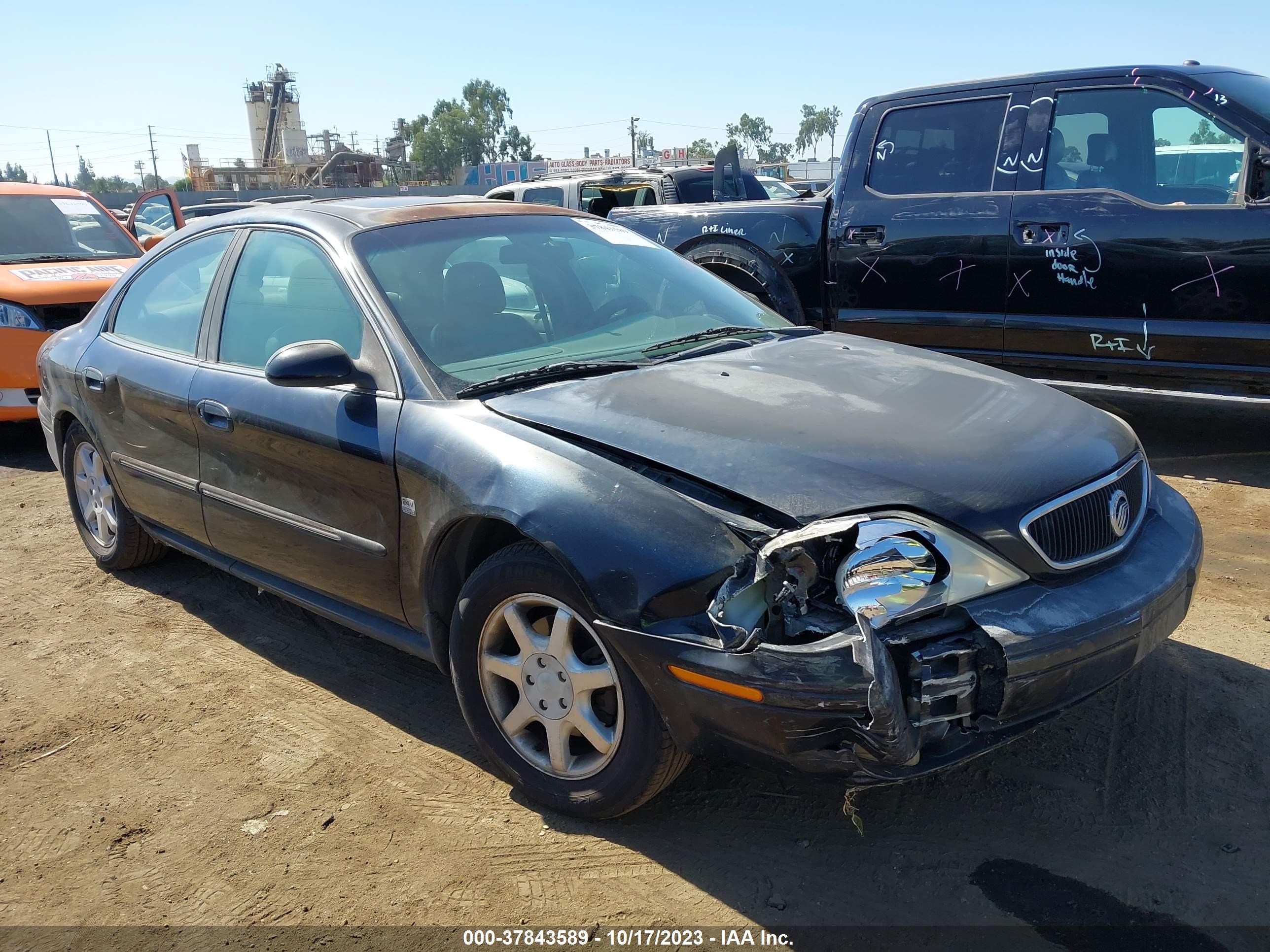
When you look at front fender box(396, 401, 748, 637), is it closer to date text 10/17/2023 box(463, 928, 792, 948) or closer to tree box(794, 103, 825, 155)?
date text 10/17/2023 box(463, 928, 792, 948)

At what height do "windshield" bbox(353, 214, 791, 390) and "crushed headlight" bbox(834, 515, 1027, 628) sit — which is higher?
"windshield" bbox(353, 214, 791, 390)

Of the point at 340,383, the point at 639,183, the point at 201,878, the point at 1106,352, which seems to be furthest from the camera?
the point at 639,183

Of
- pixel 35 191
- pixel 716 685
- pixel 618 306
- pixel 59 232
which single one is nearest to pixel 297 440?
pixel 618 306

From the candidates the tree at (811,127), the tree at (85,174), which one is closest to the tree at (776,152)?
the tree at (811,127)

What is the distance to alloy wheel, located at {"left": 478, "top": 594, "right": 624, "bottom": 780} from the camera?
8.52 feet

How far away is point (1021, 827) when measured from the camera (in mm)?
2629

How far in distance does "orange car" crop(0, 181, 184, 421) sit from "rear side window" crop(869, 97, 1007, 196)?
204 inches

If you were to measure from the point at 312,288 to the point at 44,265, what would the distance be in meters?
5.64

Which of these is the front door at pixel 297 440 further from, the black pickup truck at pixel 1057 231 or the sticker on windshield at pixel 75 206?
the sticker on windshield at pixel 75 206

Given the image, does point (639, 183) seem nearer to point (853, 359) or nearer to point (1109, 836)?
point (853, 359)

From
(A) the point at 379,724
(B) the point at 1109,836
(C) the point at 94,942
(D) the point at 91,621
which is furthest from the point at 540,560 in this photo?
(D) the point at 91,621

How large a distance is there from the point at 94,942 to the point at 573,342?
83.0 inches

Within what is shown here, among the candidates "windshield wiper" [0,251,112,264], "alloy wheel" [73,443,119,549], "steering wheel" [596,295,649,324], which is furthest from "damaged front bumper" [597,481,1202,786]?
"windshield wiper" [0,251,112,264]

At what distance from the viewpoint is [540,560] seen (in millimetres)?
2604
